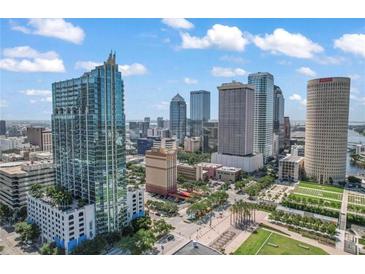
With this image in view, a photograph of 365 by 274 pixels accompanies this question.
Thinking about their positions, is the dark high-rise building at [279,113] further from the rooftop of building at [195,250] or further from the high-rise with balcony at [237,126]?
the rooftop of building at [195,250]

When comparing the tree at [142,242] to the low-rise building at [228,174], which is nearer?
the tree at [142,242]

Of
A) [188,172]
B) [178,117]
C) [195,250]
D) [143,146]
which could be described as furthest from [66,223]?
[178,117]

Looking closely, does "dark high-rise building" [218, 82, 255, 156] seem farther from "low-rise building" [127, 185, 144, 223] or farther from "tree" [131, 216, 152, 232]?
"tree" [131, 216, 152, 232]

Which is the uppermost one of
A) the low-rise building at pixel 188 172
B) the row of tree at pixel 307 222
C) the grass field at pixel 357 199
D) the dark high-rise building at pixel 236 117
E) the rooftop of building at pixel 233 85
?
the rooftop of building at pixel 233 85

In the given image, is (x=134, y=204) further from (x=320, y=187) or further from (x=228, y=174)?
(x=320, y=187)

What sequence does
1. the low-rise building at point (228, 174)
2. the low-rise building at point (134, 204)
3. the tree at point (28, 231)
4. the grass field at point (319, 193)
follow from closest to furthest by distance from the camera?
1. the tree at point (28, 231)
2. the low-rise building at point (134, 204)
3. the grass field at point (319, 193)
4. the low-rise building at point (228, 174)

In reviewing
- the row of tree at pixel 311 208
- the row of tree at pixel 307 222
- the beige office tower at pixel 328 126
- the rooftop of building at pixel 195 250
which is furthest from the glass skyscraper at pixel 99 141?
the beige office tower at pixel 328 126

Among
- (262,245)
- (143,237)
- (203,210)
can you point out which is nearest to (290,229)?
(262,245)

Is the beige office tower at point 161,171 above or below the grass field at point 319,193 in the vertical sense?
above
